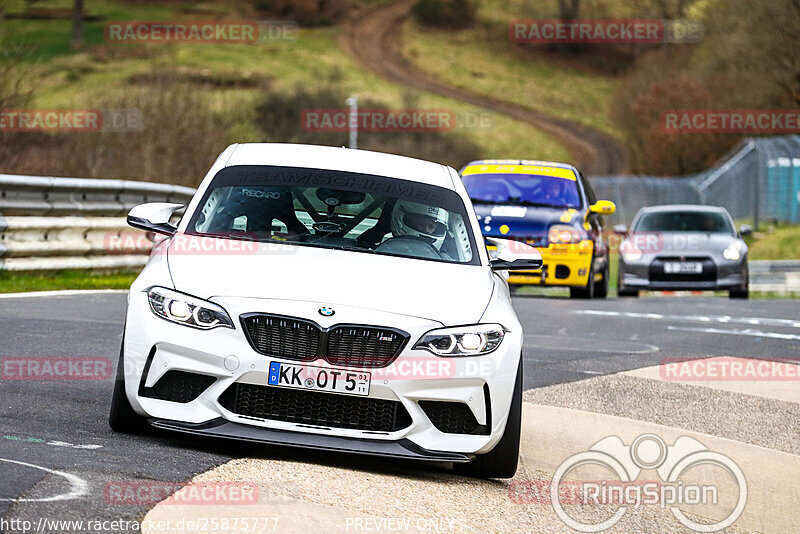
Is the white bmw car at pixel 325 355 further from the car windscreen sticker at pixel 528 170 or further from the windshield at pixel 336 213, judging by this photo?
the car windscreen sticker at pixel 528 170

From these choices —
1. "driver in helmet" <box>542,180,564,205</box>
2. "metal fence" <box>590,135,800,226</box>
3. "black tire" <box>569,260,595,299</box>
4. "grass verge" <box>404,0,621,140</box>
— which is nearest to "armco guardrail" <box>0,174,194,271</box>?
"driver in helmet" <box>542,180,564,205</box>

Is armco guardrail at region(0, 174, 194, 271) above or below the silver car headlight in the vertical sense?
above

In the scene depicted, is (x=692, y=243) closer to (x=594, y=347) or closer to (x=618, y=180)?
(x=594, y=347)

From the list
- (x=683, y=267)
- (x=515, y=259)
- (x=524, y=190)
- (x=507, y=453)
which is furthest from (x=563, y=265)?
(x=507, y=453)

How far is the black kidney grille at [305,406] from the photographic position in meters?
5.97

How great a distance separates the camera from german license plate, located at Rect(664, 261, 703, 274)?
19.2 metres

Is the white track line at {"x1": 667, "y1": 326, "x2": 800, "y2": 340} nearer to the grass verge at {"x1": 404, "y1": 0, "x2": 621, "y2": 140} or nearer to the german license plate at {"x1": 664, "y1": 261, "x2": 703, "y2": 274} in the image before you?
the german license plate at {"x1": 664, "y1": 261, "x2": 703, "y2": 274}

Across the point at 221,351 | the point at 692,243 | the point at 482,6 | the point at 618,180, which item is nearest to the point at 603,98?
the point at 482,6

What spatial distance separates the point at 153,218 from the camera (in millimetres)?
7195

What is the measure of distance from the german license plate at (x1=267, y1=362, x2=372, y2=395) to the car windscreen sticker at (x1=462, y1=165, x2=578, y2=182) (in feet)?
40.2

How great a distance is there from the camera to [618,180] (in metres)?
41.2

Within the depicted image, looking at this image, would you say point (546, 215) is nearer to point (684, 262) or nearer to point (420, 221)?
point (684, 262)

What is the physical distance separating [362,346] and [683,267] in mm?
13922

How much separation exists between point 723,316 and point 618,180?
25.6 metres
